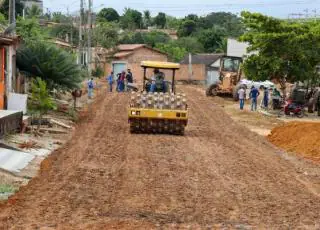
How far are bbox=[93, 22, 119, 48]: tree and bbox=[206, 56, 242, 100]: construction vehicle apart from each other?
36.4m

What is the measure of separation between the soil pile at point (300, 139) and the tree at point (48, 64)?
8787 millimetres

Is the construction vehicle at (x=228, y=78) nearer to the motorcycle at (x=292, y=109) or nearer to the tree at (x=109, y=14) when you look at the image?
the motorcycle at (x=292, y=109)

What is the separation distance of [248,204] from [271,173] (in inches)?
179

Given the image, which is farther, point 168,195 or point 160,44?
point 160,44

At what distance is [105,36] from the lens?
93688mm

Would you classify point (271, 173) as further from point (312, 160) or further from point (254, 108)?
point (254, 108)

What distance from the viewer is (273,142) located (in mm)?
26766

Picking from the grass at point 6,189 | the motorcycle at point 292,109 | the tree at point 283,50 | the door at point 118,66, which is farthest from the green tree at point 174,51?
the grass at point 6,189

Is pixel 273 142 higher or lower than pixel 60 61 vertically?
lower

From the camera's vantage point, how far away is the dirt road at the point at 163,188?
1166 cm

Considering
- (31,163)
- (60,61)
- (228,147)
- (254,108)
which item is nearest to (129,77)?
(254,108)

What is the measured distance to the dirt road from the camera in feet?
38.3

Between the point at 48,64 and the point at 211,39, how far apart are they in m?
82.7

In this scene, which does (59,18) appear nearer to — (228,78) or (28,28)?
(228,78)
